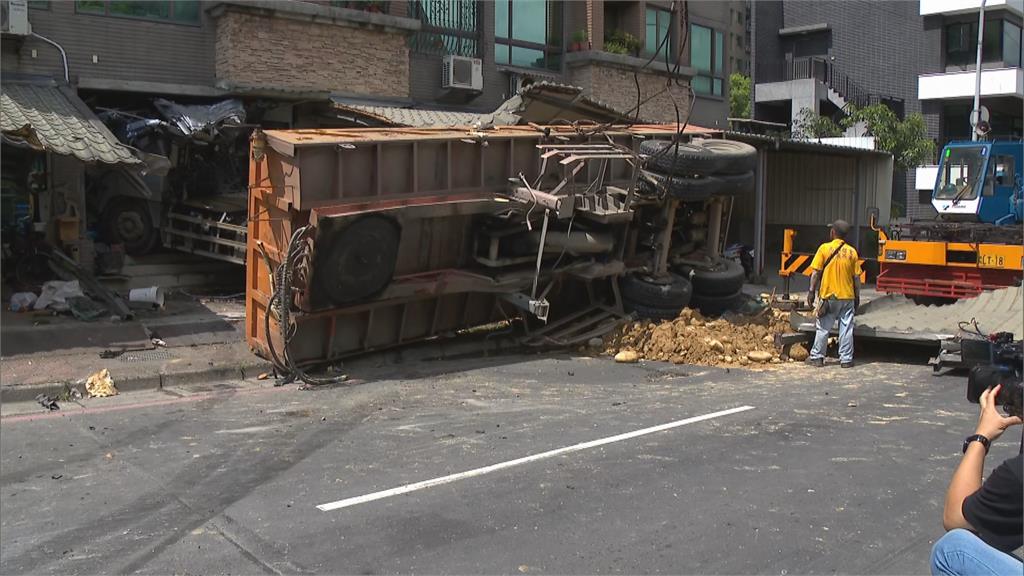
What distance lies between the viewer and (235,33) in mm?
15070

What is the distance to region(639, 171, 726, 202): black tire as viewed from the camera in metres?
11.8

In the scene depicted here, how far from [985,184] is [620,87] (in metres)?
9.58

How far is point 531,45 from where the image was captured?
21.4 meters

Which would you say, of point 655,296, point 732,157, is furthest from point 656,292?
point 732,157

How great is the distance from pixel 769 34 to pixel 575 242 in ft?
82.6

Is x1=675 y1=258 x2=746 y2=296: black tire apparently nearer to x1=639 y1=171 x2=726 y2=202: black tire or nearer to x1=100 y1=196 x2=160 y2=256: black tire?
x1=639 y1=171 x2=726 y2=202: black tire

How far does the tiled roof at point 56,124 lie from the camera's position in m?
11.2

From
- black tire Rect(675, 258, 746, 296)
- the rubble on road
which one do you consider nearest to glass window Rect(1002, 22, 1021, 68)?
black tire Rect(675, 258, 746, 296)

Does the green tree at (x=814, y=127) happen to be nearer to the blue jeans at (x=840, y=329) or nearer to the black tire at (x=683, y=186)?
the black tire at (x=683, y=186)

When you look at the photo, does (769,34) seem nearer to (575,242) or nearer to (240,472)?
(575,242)

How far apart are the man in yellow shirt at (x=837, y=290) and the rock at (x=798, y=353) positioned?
0.22 meters

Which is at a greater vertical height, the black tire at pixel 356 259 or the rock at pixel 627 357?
the black tire at pixel 356 259

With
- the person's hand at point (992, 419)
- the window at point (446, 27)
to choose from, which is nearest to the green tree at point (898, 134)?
the window at point (446, 27)

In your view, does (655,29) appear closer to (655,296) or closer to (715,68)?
(715,68)
